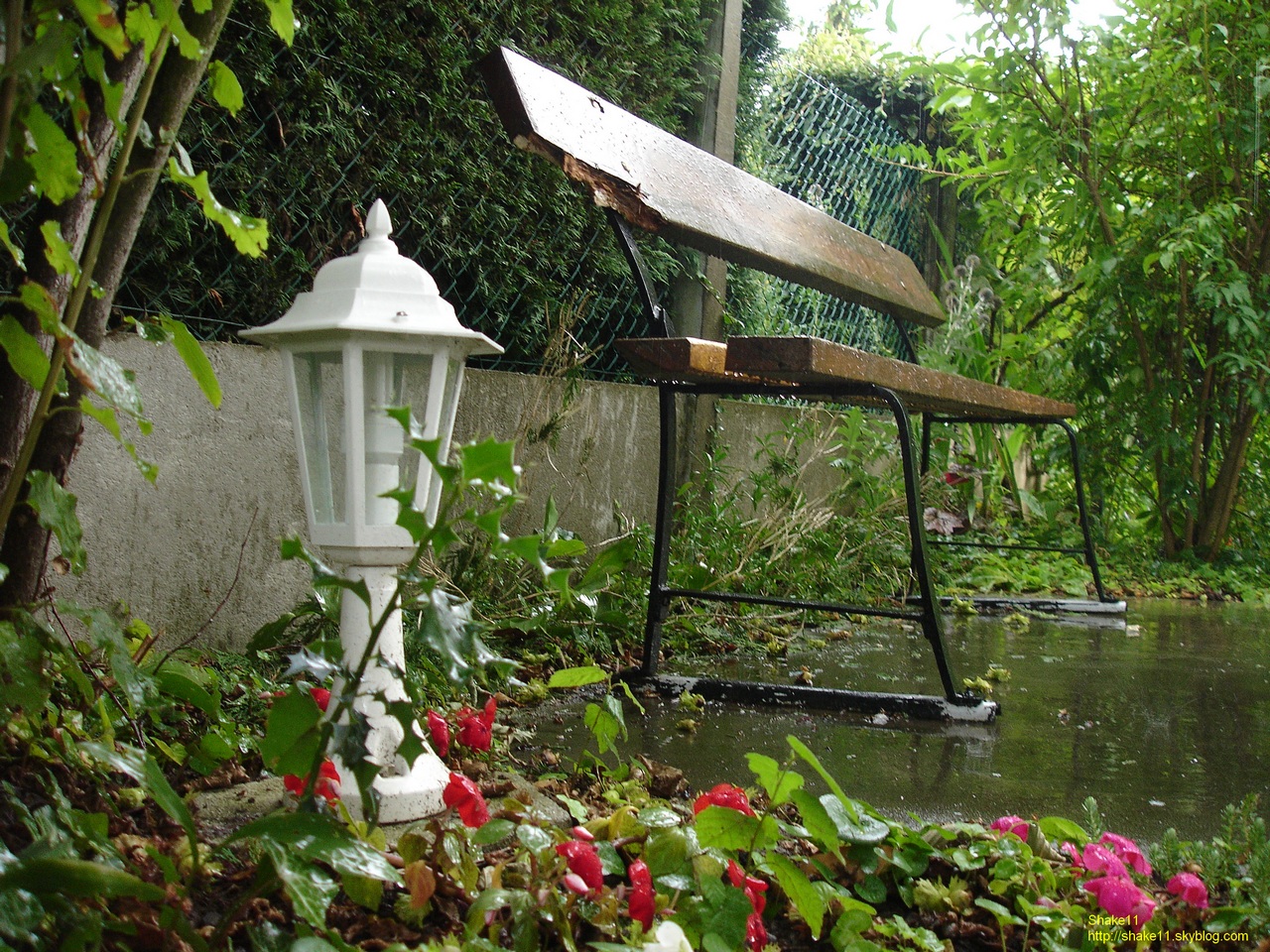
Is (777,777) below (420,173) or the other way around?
below

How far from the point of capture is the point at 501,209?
306 cm

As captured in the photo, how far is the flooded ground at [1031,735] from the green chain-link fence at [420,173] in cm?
113

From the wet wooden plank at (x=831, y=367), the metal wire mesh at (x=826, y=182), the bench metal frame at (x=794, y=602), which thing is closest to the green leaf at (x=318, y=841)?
the wet wooden plank at (x=831, y=367)

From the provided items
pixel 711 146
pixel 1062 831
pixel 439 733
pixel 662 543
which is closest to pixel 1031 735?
pixel 1062 831

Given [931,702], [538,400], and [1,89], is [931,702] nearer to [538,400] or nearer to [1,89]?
[538,400]

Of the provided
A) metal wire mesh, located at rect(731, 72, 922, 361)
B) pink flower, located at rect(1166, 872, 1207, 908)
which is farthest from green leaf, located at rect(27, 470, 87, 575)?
metal wire mesh, located at rect(731, 72, 922, 361)

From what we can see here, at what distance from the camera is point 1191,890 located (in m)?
1.12

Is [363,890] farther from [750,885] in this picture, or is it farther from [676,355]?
[676,355]

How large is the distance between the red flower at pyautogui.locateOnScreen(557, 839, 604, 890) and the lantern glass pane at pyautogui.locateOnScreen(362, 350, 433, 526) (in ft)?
1.65

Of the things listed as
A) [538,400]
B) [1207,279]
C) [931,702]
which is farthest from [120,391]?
[1207,279]

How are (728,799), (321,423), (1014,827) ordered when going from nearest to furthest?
(728,799) < (1014,827) < (321,423)

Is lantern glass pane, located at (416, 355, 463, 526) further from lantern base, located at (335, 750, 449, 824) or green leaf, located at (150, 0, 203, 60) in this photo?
green leaf, located at (150, 0, 203, 60)

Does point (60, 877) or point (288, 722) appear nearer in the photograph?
point (60, 877)

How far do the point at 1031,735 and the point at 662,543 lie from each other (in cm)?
89
